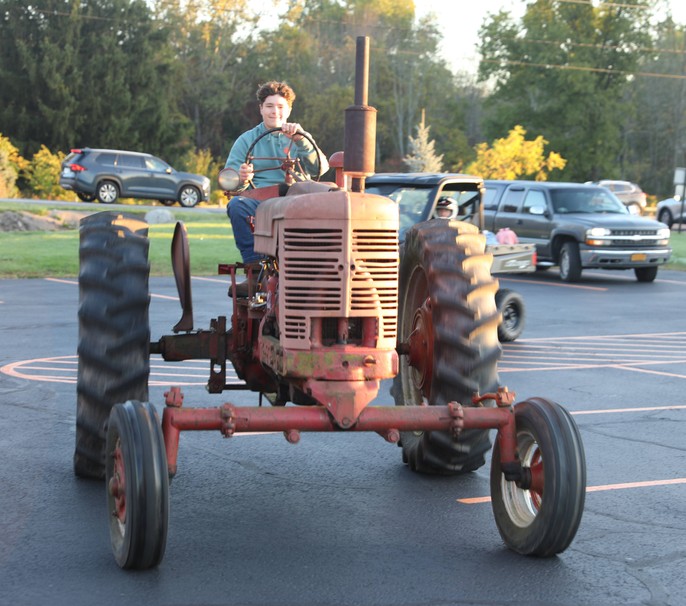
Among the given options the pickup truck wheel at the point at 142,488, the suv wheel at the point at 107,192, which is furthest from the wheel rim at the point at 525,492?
the suv wheel at the point at 107,192

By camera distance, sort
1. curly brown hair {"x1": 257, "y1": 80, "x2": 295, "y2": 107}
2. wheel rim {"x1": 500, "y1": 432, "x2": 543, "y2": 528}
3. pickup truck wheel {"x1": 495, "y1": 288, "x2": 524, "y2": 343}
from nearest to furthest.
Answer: wheel rim {"x1": 500, "y1": 432, "x2": 543, "y2": 528} < curly brown hair {"x1": 257, "y1": 80, "x2": 295, "y2": 107} < pickup truck wheel {"x1": 495, "y1": 288, "x2": 524, "y2": 343}

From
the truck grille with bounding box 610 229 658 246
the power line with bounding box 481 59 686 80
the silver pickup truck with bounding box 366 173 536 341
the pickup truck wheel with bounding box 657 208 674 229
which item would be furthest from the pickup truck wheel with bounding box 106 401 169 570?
the power line with bounding box 481 59 686 80

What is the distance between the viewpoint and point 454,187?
56.7ft

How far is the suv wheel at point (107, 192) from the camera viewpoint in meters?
39.9

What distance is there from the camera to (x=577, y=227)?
23203mm

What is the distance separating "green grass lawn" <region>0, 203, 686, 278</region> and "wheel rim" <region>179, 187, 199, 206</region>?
821cm

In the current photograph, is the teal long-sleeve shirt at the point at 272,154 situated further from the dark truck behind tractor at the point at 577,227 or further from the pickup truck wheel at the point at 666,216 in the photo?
the pickup truck wheel at the point at 666,216

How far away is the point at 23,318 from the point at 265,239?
9.25m

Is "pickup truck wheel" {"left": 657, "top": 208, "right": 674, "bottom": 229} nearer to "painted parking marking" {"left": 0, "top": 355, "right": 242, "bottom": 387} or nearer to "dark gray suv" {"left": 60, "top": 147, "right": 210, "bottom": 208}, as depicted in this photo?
"dark gray suv" {"left": 60, "top": 147, "right": 210, "bottom": 208}

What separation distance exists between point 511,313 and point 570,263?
31.7ft

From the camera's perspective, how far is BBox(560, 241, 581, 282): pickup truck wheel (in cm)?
2308

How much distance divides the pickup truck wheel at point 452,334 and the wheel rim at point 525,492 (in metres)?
0.76

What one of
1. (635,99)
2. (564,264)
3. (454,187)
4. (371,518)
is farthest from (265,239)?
(635,99)

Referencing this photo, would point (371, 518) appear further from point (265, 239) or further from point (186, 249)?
point (186, 249)
